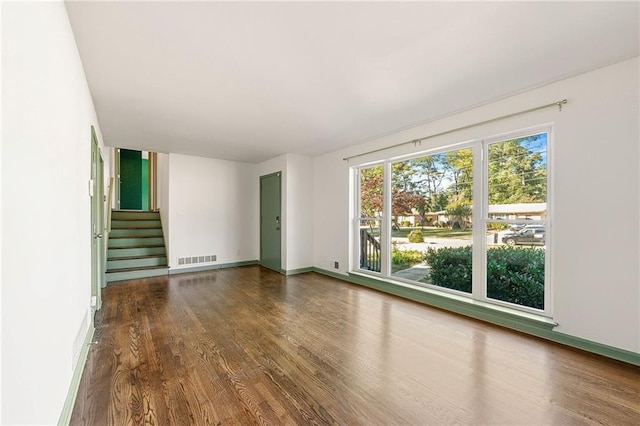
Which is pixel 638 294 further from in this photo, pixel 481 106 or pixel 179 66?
pixel 179 66

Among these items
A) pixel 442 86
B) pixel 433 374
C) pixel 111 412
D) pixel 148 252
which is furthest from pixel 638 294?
pixel 148 252

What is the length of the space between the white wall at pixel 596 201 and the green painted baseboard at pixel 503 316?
60 mm

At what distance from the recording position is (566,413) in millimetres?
1689

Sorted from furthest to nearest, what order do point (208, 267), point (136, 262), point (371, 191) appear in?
point (208, 267)
point (136, 262)
point (371, 191)

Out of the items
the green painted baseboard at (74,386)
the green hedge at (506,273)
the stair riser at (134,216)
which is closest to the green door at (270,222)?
the stair riser at (134,216)

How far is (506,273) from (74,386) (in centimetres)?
396

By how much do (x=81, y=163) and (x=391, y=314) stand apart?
3.45 m

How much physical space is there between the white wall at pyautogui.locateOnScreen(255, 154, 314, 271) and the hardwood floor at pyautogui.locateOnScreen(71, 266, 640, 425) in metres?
2.18

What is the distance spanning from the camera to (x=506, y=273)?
Answer: 3139 mm

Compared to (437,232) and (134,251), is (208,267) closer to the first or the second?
(134,251)

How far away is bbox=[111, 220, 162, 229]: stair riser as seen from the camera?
6.20 metres

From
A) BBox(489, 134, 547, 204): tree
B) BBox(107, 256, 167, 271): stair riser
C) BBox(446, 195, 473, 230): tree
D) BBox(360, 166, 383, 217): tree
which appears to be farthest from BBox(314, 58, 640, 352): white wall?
BBox(107, 256, 167, 271): stair riser

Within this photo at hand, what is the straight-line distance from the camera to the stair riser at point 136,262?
203 inches

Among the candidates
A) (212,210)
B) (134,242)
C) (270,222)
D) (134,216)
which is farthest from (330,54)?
(134,216)
